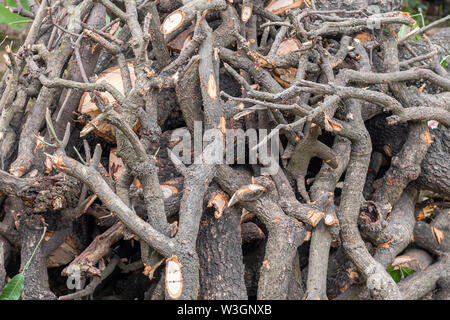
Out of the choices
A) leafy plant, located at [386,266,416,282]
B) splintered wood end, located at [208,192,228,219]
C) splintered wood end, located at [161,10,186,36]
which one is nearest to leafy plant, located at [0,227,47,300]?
splintered wood end, located at [208,192,228,219]

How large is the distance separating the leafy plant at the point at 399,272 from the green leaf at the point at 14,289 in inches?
50.9

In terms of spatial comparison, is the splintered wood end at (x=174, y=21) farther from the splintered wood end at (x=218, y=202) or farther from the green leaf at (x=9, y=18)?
the green leaf at (x=9, y=18)

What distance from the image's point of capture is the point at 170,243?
5.09ft

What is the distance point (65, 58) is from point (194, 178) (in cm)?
78

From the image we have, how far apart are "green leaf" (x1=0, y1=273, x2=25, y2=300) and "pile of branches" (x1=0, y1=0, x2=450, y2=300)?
38mm

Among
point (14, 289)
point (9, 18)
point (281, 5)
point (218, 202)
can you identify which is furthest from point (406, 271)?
point (9, 18)

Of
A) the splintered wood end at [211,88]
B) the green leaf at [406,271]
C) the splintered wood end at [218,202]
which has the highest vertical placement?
the splintered wood end at [211,88]

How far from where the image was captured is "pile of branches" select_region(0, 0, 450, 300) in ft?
5.43

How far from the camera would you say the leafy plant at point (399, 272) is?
201cm

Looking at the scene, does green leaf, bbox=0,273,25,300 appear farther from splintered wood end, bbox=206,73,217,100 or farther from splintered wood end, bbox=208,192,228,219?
splintered wood end, bbox=206,73,217,100

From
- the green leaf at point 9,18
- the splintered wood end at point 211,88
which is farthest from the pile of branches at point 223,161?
the green leaf at point 9,18

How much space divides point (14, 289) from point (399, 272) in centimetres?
137

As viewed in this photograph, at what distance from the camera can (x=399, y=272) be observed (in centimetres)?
203
